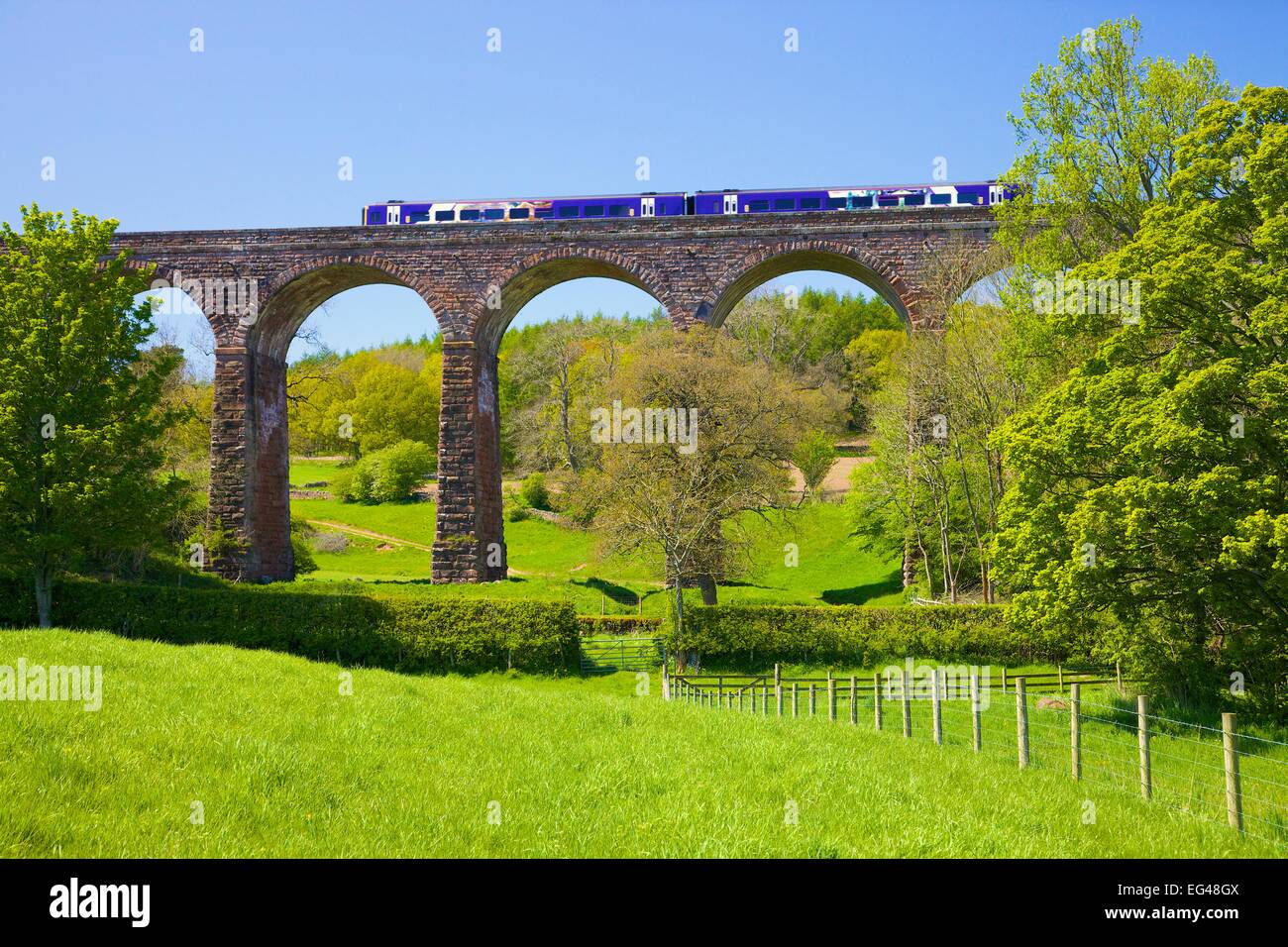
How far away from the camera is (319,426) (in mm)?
75000

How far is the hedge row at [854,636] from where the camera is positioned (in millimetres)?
24188

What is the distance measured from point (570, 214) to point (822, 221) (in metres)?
8.22

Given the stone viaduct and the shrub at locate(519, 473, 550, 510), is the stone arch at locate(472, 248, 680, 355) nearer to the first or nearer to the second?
the stone viaduct

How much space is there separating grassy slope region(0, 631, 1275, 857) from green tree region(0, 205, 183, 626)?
12.9 meters

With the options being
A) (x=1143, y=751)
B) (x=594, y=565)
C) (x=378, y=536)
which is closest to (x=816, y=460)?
(x=594, y=565)

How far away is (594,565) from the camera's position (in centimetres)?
3316

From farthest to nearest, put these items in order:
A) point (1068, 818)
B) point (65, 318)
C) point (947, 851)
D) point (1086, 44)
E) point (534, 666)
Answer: point (534, 666), point (65, 318), point (1086, 44), point (1068, 818), point (947, 851)

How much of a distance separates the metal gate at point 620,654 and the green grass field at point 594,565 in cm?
216

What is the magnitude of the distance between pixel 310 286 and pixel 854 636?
2065 cm

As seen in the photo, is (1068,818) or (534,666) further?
(534,666)

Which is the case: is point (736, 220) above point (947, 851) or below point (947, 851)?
above
